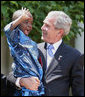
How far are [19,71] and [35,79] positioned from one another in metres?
0.16

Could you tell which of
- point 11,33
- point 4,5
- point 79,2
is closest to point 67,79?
point 11,33

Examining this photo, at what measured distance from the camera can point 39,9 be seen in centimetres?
473

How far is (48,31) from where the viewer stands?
2.79m

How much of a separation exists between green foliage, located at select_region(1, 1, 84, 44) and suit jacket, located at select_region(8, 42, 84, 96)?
1.67 m

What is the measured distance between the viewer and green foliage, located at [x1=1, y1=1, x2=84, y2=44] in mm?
4377

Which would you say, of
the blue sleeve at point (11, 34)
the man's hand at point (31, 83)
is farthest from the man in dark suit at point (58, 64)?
the blue sleeve at point (11, 34)

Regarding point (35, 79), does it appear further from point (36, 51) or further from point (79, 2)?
point (79, 2)

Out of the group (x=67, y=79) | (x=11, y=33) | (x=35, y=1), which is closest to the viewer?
(x=11, y=33)

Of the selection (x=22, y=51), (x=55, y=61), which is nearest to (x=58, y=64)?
(x=55, y=61)

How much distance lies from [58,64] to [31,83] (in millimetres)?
327

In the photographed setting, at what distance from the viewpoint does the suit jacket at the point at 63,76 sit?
2.74m

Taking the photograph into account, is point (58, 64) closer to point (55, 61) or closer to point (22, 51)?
point (55, 61)

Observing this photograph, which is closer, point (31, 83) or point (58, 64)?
point (31, 83)

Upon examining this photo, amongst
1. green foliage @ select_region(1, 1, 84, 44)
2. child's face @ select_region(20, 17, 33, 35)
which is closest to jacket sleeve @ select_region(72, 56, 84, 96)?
child's face @ select_region(20, 17, 33, 35)
